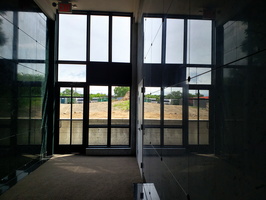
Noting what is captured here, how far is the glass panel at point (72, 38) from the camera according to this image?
7.08 m

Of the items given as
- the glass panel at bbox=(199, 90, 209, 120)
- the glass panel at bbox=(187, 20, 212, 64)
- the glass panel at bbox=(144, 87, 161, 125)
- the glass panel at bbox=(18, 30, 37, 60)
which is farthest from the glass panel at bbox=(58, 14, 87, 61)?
the glass panel at bbox=(199, 90, 209, 120)

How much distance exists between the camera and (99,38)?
7195mm

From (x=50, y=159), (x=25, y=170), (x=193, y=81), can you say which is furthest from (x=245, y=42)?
(x=50, y=159)

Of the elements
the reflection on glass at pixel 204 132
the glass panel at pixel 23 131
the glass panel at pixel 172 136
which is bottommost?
the glass panel at pixel 23 131

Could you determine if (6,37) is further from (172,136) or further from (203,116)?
(203,116)

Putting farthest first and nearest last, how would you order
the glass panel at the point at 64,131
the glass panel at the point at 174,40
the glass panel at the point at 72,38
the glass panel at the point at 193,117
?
the glass panel at the point at 72,38
the glass panel at the point at 64,131
the glass panel at the point at 174,40
the glass panel at the point at 193,117

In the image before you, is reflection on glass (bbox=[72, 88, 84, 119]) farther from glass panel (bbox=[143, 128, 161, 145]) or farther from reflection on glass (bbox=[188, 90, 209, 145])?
reflection on glass (bbox=[188, 90, 209, 145])

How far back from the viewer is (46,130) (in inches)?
252

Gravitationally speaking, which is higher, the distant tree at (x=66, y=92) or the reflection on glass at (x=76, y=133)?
the distant tree at (x=66, y=92)

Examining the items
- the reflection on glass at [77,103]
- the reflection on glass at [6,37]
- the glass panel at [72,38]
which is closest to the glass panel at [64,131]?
the reflection on glass at [77,103]

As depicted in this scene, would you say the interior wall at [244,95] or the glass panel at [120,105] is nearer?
the interior wall at [244,95]

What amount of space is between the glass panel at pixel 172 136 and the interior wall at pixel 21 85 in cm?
337

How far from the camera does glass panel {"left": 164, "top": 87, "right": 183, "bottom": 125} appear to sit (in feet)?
5.81

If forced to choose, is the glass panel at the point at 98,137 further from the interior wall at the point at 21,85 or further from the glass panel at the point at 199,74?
the glass panel at the point at 199,74
